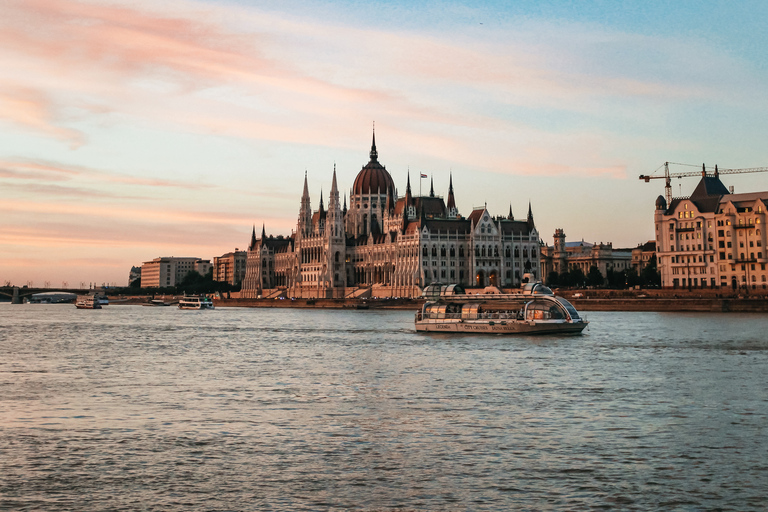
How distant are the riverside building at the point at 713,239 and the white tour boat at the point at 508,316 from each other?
235ft

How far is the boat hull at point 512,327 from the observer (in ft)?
234

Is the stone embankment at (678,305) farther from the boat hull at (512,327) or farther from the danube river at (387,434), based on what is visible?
the danube river at (387,434)

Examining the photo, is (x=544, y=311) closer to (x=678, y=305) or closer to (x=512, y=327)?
(x=512, y=327)

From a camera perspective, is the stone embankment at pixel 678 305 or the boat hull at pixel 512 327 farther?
the stone embankment at pixel 678 305

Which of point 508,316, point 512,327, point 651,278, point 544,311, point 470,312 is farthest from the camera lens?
point 651,278

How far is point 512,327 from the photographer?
72.5 meters

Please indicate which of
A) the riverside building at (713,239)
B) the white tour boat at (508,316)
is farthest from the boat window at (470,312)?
the riverside building at (713,239)

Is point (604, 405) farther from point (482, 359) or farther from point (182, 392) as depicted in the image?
point (482, 359)

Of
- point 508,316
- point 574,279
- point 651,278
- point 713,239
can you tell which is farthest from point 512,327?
point 574,279

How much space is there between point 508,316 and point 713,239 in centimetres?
9377

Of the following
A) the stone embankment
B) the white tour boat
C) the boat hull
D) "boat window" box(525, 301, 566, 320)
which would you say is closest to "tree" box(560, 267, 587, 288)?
the stone embankment

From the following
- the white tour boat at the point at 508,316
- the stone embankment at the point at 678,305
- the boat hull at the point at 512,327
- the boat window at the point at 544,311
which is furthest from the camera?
the stone embankment at the point at 678,305

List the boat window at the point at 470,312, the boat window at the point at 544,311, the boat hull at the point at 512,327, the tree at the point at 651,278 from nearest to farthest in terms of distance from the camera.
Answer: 1. the boat hull at the point at 512,327
2. the boat window at the point at 544,311
3. the boat window at the point at 470,312
4. the tree at the point at 651,278

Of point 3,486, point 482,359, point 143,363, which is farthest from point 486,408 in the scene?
point 143,363
